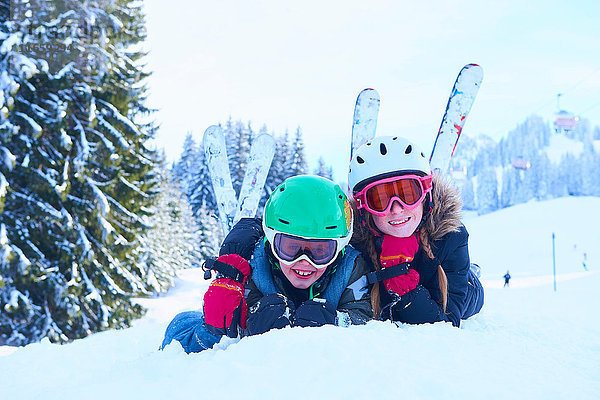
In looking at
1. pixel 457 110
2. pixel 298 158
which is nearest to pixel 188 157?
pixel 298 158

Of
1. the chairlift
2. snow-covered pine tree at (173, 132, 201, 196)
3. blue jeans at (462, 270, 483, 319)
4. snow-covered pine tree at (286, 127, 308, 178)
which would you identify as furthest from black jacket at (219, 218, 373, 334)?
the chairlift

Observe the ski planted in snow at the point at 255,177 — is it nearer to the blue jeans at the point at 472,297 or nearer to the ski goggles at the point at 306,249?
the ski goggles at the point at 306,249

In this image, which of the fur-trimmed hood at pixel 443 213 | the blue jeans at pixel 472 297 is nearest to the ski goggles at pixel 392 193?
the fur-trimmed hood at pixel 443 213

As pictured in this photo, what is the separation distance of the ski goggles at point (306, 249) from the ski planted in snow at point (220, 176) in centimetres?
299

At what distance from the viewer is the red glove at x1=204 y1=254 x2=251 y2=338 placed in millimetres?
2838

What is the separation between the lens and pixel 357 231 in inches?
139

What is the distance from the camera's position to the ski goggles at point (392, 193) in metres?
3.30

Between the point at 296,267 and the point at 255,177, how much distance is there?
11.3 feet

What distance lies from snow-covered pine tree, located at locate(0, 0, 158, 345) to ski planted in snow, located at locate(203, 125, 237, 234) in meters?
5.74

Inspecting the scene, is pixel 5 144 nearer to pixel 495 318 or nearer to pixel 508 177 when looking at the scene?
pixel 495 318

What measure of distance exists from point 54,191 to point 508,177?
105950 mm

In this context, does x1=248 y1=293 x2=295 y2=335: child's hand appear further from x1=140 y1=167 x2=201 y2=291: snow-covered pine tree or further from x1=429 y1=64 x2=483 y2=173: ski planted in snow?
x1=140 y1=167 x2=201 y2=291: snow-covered pine tree

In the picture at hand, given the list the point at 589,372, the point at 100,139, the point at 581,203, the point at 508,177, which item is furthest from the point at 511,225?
the point at 589,372

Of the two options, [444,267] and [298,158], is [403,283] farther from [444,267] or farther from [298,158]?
[298,158]
